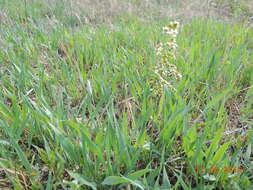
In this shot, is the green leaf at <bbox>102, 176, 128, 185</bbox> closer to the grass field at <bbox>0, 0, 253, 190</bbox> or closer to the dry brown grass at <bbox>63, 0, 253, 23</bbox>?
the grass field at <bbox>0, 0, 253, 190</bbox>

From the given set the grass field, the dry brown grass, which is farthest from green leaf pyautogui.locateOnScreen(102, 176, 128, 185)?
the dry brown grass

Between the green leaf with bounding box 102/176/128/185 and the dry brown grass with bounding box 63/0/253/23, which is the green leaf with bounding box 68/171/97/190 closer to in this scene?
the green leaf with bounding box 102/176/128/185

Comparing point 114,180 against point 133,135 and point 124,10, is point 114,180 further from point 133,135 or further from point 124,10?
point 124,10

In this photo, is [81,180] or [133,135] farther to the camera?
[133,135]

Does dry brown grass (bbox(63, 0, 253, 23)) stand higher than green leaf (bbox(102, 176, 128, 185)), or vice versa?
dry brown grass (bbox(63, 0, 253, 23))

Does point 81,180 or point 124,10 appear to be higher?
point 124,10

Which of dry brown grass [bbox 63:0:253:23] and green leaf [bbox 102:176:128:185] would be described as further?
dry brown grass [bbox 63:0:253:23]

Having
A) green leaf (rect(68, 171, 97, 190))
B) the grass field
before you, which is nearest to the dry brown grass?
the grass field

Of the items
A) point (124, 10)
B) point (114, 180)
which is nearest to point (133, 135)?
point (114, 180)

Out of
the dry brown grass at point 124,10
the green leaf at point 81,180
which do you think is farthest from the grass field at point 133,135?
the dry brown grass at point 124,10

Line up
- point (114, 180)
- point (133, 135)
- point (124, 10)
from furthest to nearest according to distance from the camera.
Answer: point (124, 10)
point (133, 135)
point (114, 180)

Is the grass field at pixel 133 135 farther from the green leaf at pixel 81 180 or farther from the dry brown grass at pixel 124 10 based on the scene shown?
the dry brown grass at pixel 124 10

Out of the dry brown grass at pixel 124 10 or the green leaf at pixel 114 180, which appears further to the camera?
the dry brown grass at pixel 124 10

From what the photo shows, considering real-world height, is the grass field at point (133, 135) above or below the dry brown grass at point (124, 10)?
below
